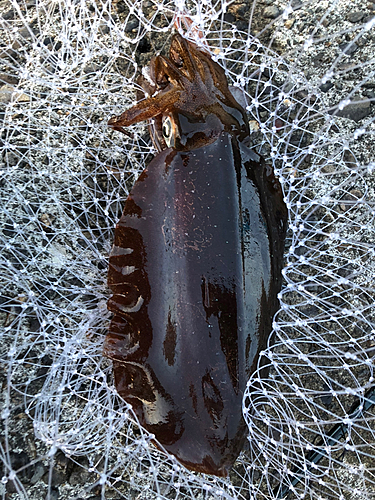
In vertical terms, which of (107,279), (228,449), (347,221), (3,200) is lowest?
→ (228,449)

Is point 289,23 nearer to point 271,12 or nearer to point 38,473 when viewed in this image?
point 271,12

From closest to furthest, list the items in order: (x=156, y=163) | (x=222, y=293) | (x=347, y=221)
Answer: (x=222, y=293)
(x=156, y=163)
(x=347, y=221)

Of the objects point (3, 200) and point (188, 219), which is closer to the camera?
point (188, 219)

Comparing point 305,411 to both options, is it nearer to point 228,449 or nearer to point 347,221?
point 228,449

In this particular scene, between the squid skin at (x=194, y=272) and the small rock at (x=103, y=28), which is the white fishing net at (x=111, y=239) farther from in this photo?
the squid skin at (x=194, y=272)

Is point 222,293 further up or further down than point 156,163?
further down

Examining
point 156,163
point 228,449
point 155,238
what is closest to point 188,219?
point 155,238

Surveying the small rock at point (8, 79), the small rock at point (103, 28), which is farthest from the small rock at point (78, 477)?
the small rock at point (103, 28)
